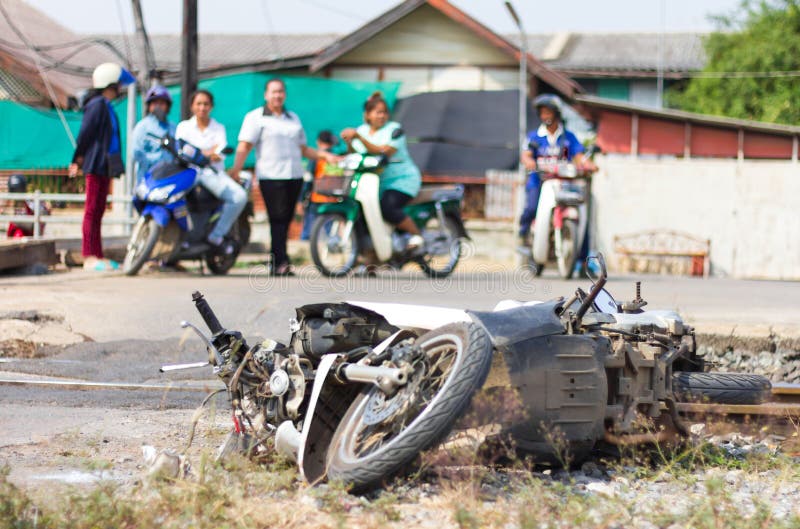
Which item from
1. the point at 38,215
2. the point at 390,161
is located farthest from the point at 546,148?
the point at 38,215

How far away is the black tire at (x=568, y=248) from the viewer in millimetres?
12805

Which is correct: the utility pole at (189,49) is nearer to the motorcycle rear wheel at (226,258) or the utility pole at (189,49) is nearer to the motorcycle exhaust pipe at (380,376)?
the motorcycle rear wheel at (226,258)

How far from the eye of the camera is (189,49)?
1678 cm

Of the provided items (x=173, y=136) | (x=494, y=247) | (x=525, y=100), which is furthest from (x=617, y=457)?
(x=525, y=100)

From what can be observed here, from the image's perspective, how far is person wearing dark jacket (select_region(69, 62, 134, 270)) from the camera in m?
12.5

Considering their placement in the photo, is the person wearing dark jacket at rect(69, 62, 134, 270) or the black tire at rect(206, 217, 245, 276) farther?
the black tire at rect(206, 217, 245, 276)

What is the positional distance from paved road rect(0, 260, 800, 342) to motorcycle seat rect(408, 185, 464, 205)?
828 millimetres

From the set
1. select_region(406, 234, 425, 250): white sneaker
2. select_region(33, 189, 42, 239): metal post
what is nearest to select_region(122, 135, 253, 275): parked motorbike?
select_region(406, 234, 425, 250): white sneaker

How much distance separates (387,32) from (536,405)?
1046 inches

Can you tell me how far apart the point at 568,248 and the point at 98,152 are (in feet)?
16.0

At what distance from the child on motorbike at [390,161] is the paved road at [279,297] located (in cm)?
64

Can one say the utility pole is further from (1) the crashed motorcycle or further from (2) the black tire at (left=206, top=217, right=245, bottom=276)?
(1) the crashed motorcycle

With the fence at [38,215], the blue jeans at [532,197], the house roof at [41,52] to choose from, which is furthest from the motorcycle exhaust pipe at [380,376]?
the house roof at [41,52]

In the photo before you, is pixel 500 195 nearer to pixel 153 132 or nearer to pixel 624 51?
pixel 153 132
